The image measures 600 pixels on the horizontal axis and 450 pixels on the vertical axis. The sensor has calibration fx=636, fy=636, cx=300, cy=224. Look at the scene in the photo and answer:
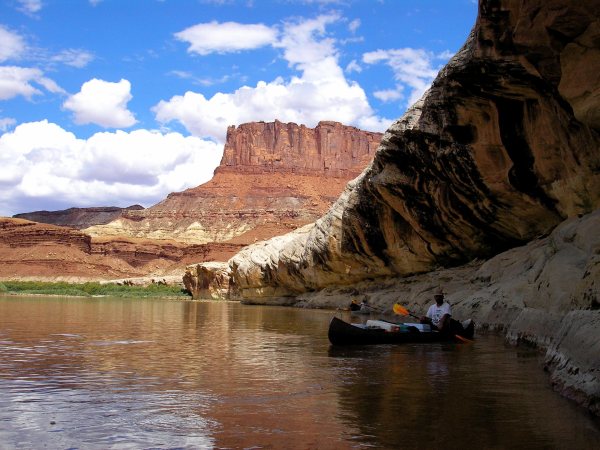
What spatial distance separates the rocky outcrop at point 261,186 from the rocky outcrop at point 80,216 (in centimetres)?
1892

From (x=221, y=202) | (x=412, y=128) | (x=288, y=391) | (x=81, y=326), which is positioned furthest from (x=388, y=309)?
(x=221, y=202)

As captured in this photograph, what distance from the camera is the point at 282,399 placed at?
28.2 ft

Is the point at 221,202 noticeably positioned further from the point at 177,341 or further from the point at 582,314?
the point at 582,314

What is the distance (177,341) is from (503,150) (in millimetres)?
11983

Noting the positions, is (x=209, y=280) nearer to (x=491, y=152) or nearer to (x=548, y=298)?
(x=491, y=152)

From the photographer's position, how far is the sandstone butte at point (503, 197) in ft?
38.4

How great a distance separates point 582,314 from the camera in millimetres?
8297

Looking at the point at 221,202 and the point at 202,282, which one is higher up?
the point at 221,202

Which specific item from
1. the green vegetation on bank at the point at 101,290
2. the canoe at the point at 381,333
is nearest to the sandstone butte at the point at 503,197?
the canoe at the point at 381,333

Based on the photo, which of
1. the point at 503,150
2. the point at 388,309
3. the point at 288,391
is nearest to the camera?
the point at 288,391

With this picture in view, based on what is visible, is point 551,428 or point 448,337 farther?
point 448,337

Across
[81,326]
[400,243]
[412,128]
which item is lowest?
[81,326]

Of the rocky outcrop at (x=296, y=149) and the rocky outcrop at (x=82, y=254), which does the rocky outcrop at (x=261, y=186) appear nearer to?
the rocky outcrop at (x=296, y=149)

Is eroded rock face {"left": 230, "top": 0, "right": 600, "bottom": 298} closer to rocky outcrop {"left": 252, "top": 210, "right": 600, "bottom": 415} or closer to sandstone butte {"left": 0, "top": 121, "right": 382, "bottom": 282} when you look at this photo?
rocky outcrop {"left": 252, "top": 210, "right": 600, "bottom": 415}
